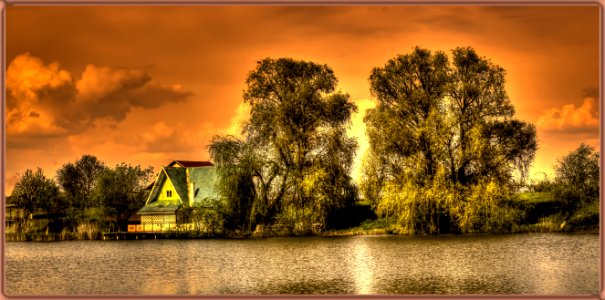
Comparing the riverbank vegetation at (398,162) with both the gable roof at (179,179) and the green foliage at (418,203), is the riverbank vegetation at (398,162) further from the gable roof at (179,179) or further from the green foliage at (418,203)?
the gable roof at (179,179)

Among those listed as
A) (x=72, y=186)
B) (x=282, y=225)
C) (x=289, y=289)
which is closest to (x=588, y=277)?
(x=289, y=289)

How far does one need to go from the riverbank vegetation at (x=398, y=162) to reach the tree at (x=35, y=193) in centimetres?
1982

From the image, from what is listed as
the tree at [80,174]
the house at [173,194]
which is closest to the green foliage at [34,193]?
the house at [173,194]

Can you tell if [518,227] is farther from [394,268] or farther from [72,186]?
[72,186]

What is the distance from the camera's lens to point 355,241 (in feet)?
167

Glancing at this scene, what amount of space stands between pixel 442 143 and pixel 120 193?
30676 millimetres

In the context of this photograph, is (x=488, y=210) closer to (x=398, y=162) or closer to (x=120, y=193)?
(x=398, y=162)

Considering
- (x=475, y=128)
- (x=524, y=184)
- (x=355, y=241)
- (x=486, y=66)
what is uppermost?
(x=486, y=66)

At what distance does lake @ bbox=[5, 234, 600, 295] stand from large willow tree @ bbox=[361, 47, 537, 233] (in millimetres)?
2954

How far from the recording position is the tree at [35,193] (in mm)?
73125

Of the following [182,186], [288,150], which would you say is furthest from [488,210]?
[182,186]

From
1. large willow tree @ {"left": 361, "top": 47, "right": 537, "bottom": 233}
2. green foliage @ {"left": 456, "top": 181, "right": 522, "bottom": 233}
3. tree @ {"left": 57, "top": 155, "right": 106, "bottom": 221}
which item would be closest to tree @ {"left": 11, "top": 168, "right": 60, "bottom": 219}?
tree @ {"left": 57, "top": 155, "right": 106, "bottom": 221}

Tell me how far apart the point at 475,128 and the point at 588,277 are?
80.4ft

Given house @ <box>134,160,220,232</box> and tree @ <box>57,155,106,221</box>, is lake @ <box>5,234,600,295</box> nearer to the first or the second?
house @ <box>134,160,220,232</box>
